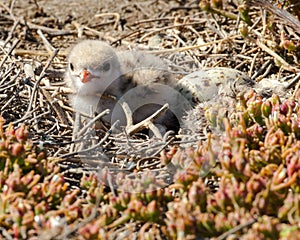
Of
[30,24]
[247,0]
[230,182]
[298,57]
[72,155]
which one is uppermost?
[30,24]

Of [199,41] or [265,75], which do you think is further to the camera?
[199,41]

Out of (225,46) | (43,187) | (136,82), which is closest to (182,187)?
(43,187)

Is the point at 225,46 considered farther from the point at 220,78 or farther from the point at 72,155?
the point at 72,155

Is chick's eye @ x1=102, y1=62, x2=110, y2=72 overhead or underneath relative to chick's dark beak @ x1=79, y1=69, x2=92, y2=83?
A: overhead

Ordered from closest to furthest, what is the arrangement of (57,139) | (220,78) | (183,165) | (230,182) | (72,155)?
(230,182) → (183,165) → (72,155) → (57,139) → (220,78)

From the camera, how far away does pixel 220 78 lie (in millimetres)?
4066

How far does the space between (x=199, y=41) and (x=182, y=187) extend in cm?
252

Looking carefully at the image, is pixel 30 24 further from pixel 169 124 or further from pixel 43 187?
pixel 43 187

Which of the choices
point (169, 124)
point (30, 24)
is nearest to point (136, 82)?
point (169, 124)

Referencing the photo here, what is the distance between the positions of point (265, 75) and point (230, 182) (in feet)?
6.16

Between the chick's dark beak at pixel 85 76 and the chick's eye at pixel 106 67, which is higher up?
the chick's eye at pixel 106 67

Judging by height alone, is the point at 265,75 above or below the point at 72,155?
above

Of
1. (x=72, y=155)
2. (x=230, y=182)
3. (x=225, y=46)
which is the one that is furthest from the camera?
(x=225, y=46)

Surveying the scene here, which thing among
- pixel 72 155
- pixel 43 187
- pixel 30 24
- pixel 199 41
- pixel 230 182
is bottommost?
pixel 230 182
